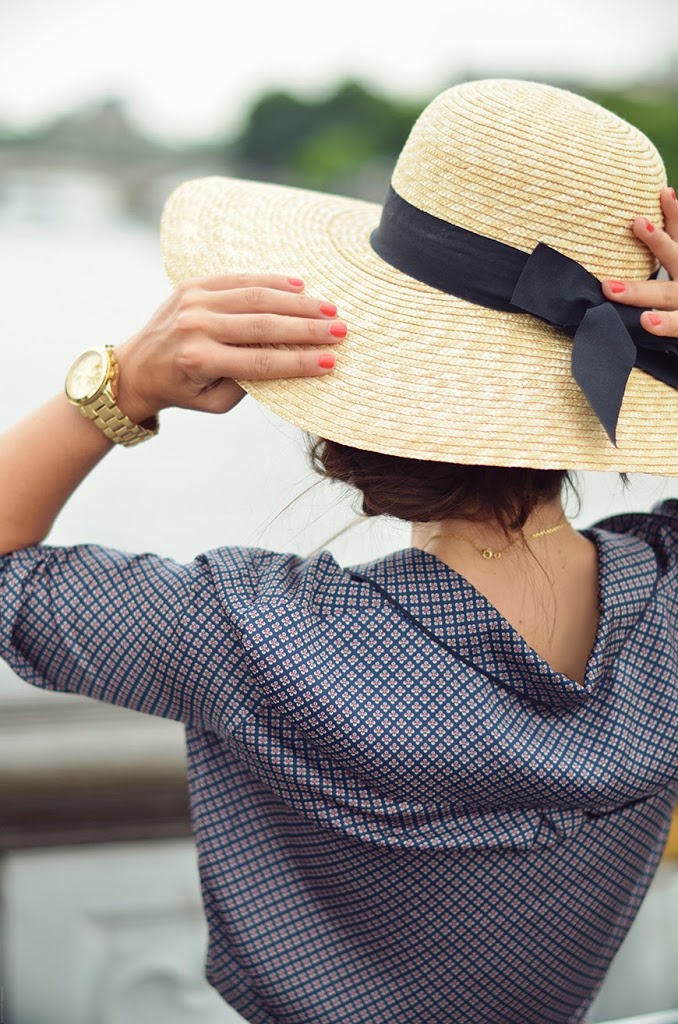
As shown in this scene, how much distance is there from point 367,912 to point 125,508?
1.07 metres

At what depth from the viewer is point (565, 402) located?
2.35 ft

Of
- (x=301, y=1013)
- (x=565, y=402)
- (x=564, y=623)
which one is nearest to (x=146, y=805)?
(x=301, y=1013)

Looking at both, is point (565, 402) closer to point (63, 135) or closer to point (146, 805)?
point (146, 805)

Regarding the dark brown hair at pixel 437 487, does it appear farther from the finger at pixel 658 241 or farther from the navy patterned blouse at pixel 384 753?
the finger at pixel 658 241

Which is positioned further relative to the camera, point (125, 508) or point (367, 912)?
point (125, 508)

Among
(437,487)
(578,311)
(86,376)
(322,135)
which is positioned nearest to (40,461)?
(86,376)

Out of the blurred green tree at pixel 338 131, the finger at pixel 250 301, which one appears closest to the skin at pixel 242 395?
the finger at pixel 250 301

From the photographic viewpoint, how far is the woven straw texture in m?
0.70

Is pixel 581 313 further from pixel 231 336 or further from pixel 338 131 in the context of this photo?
pixel 338 131

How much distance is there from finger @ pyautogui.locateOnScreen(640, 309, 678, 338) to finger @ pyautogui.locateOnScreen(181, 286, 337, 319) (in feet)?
0.80

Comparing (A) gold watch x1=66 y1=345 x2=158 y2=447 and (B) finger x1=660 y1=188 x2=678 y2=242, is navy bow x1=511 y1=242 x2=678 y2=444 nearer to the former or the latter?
(B) finger x1=660 y1=188 x2=678 y2=242

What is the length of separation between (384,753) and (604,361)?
0.32 metres

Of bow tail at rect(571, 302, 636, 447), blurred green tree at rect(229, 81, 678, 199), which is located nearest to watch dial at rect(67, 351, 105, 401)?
bow tail at rect(571, 302, 636, 447)

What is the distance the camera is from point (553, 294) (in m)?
0.71
